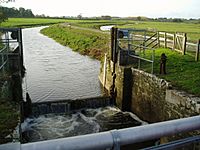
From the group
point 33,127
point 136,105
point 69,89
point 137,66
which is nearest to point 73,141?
point 33,127

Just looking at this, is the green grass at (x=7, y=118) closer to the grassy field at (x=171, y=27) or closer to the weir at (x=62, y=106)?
the weir at (x=62, y=106)

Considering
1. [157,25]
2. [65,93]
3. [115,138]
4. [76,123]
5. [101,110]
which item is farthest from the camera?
[157,25]

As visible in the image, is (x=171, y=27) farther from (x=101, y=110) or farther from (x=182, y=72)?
(x=182, y=72)

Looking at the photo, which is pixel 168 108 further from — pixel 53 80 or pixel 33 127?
pixel 53 80

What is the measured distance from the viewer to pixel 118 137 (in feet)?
5.99

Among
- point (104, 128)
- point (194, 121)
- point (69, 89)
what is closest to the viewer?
point (194, 121)

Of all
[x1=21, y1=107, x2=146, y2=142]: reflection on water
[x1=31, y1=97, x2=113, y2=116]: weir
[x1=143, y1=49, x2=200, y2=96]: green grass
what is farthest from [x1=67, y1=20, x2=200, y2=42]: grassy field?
[x1=21, y1=107, x2=146, y2=142]: reflection on water

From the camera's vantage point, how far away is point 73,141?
1.71m

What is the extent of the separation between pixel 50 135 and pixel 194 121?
10.3m

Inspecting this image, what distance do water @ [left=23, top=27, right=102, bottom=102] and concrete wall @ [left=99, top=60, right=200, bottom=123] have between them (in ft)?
6.91

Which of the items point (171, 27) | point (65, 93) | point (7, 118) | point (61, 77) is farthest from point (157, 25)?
point (7, 118)

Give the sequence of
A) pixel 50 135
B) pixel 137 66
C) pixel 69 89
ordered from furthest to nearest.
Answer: pixel 69 89 < pixel 137 66 < pixel 50 135

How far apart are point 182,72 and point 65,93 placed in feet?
25.1

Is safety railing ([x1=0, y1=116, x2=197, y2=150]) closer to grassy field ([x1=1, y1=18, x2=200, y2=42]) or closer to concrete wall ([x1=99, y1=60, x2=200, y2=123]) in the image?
concrete wall ([x1=99, y1=60, x2=200, y2=123])
